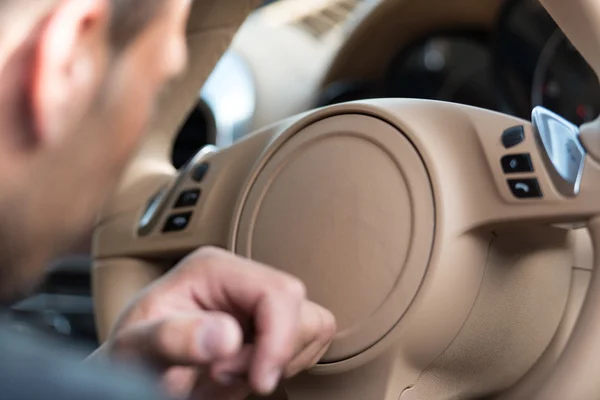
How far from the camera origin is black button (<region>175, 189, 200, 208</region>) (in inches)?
39.0

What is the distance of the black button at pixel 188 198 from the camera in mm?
992

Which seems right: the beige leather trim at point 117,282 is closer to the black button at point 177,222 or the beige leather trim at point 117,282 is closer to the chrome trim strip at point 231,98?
the black button at point 177,222

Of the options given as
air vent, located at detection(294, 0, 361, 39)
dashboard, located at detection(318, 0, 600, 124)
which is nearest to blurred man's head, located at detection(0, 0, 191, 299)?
dashboard, located at detection(318, 0, 600, 124)

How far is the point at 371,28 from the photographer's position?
1.64 meters

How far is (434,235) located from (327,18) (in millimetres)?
1466

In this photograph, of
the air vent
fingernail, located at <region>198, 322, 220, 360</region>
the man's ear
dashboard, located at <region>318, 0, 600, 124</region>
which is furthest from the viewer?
the air vent

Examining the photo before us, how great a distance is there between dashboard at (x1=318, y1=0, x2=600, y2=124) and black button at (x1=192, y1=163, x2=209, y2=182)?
696 millimetres

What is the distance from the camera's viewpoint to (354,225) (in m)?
0.77

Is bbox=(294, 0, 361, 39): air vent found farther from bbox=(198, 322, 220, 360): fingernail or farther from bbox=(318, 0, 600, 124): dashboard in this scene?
bbox=(198, 322, 220, 360): fingernail

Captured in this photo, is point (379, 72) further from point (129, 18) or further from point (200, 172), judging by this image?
point (129, 18)

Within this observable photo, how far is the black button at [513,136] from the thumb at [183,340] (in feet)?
1.09

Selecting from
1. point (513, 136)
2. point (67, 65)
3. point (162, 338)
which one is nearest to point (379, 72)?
point (513, 136)

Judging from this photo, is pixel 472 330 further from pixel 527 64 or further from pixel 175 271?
pixel 527 64

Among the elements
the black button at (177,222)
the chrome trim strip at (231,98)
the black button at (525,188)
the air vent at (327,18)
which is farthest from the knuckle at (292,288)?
the air vent at (327,18)
